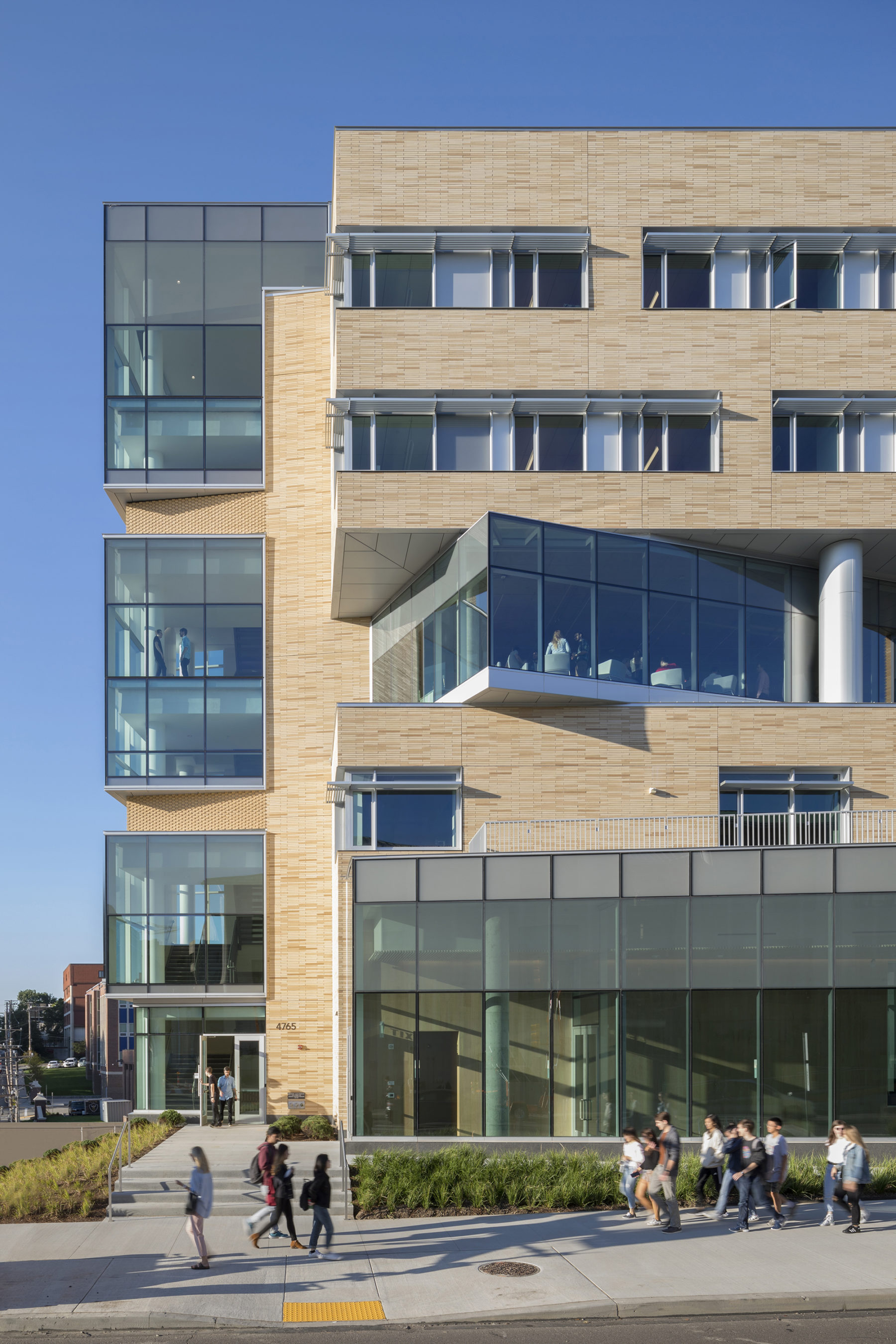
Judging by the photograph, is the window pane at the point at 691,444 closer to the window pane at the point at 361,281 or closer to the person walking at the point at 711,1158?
the window pane at the point at 361,281

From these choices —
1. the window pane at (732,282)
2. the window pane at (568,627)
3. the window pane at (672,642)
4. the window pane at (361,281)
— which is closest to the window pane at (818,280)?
the window pane at (732,282)

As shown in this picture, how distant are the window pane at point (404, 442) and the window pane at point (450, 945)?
463 inches

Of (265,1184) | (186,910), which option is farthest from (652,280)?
(265,1184)

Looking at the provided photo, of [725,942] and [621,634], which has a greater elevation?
[621,634]

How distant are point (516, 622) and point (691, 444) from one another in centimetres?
715

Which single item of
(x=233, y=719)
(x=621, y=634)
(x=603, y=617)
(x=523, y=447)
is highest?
(x=523, y=447)

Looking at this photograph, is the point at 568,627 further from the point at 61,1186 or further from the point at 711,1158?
the point at 61,1186

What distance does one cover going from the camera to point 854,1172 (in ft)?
59.2

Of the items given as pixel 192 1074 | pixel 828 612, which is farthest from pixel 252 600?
pixel 828 612

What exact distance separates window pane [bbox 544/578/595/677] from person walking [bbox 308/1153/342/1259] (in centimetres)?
1435

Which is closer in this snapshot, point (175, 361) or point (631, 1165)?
point (631, 1165)

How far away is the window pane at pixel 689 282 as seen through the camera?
32.3m

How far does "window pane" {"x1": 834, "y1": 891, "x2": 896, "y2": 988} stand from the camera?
78.8 ft

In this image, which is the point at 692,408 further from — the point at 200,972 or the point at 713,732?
the point at 200,972
